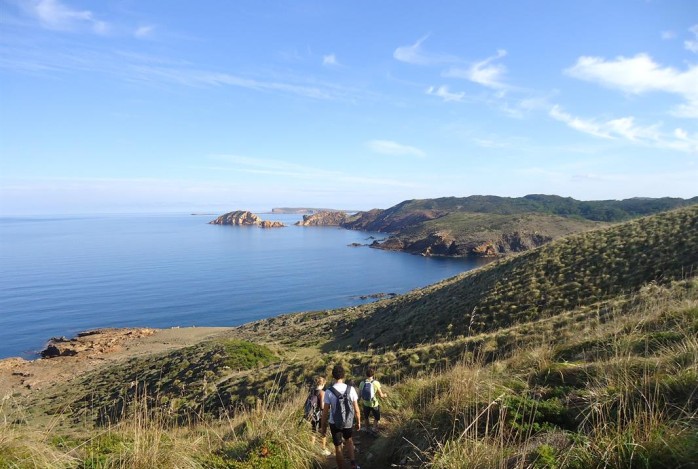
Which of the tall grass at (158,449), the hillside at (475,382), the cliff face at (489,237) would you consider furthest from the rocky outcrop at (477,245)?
the tall grass at (158,449)

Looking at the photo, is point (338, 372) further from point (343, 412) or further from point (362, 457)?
point (362, 457)

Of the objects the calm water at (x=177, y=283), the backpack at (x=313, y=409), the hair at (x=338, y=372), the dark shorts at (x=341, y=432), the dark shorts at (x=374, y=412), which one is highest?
the hair at (x=338, y=372)

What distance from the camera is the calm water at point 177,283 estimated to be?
6000 centimetres

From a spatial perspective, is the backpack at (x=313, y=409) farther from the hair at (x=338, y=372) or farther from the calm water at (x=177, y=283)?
the calm water at (x=177, y=283)

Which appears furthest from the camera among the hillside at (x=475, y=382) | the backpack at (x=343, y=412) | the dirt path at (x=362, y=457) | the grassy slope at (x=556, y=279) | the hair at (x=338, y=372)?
the grassy slope at (x=556, y=279)

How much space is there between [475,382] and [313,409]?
11.4 feet

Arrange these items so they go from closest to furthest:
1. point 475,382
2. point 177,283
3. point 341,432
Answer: point 475,382 < point 341,432 < point 177,283

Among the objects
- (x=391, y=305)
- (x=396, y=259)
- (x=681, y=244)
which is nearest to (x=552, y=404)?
(x=681, y=244)

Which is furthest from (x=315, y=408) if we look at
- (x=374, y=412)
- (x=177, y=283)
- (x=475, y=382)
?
(x=177, y=283)

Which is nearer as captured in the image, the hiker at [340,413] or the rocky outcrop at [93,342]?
the hiker at [340,413]

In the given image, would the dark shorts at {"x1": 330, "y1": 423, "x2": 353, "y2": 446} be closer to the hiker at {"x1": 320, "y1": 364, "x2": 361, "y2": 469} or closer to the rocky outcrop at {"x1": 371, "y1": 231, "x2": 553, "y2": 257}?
the hiker at {"x1": 320, "y1": 364, "x2": 361, "y2": 469}

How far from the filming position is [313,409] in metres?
7.83

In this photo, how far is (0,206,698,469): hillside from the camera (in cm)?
441

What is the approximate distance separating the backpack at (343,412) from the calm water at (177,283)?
54670 millimetres
